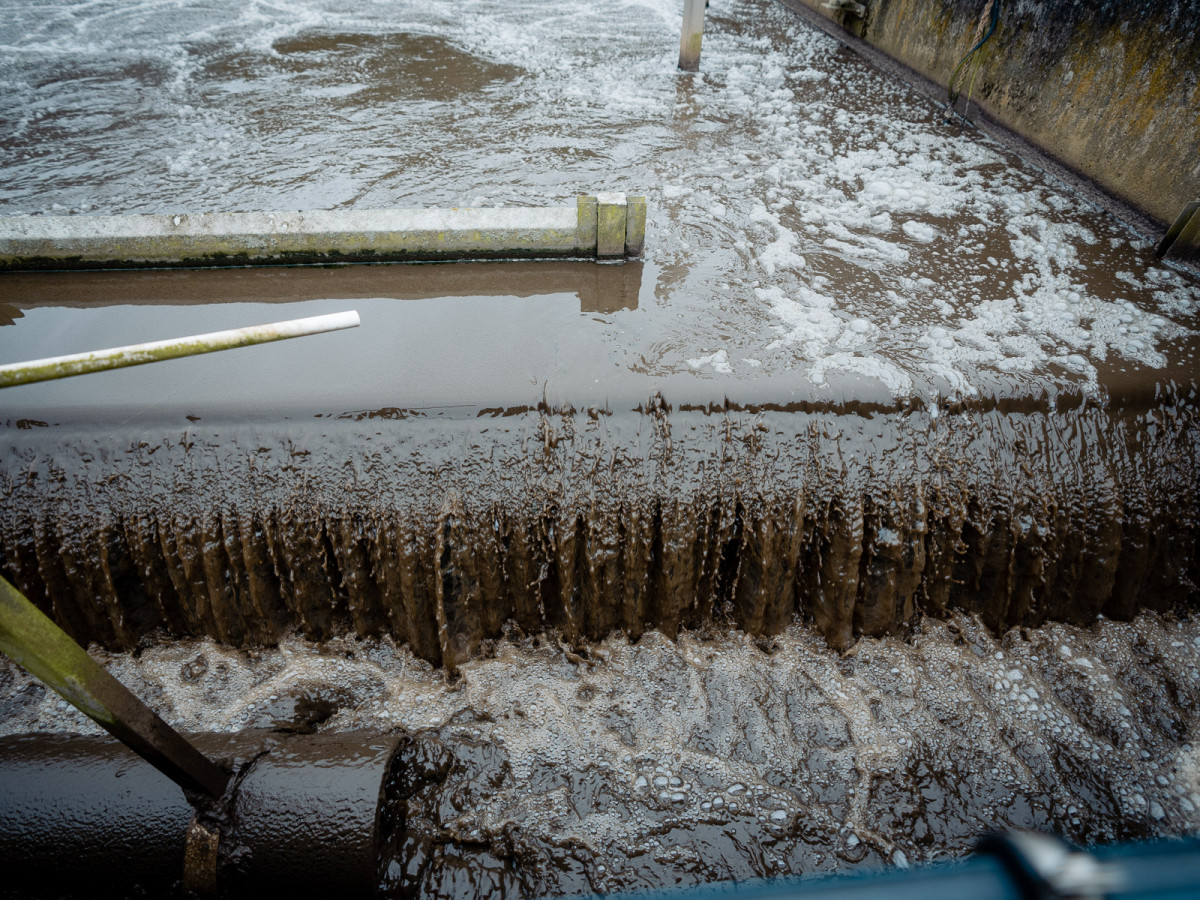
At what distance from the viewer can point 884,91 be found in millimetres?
9188

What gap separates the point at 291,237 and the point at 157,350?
11.4 feet

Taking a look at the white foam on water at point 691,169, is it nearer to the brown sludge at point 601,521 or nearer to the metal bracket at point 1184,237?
the metal bracket at point 1184,237

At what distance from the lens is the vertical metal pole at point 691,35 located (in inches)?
362

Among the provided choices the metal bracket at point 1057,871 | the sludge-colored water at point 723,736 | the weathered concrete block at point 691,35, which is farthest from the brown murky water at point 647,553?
the weathered concrete block at point 691,35

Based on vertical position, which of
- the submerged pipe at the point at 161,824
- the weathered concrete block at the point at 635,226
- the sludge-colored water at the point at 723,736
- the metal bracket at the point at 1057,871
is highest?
the metal bracket at the point at 1057,871

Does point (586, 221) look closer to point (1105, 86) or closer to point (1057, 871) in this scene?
point (1057, 871)

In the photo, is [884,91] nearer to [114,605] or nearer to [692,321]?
[692,321]

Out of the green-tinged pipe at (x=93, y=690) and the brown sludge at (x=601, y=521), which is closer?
the green-tinged pipe at (x=93, y=690)

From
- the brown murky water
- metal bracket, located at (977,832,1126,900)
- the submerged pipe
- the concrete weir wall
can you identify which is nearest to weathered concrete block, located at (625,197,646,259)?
the brown murky water

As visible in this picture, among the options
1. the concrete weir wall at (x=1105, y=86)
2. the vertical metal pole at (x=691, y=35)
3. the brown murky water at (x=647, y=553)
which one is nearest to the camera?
the brown murky water at (x=647, y=553)

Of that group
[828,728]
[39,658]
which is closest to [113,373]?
[39,658]

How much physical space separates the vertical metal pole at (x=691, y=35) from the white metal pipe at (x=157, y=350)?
9.33 metres

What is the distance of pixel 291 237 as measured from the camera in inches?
196

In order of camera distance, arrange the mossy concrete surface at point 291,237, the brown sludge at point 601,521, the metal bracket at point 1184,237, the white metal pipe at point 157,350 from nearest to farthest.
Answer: the white metal pipe at point 157,350 < the brown sludge at point 601,521 < the mossy concrete surface at point 291,237 < the metal bracket at point 1184,237
